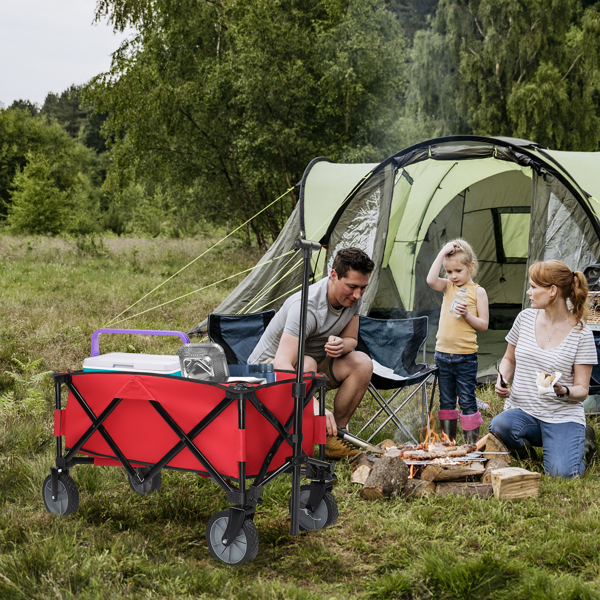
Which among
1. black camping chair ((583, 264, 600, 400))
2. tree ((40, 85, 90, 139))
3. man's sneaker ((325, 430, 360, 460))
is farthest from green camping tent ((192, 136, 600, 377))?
tree ((40, 85, 90, 139))

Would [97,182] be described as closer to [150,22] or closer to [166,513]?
[150,22]

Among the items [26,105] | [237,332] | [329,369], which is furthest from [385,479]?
[26,105]

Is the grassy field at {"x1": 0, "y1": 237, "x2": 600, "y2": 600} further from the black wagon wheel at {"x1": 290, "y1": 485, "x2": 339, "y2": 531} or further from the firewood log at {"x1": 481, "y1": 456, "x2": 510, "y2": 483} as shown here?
the firewood log at {"x1": 481, "y1": 456, "x2": 510, "y2": 483}

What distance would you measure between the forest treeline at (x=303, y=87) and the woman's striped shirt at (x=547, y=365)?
711 centimetres

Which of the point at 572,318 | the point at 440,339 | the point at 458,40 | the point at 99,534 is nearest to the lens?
the point at 99,534

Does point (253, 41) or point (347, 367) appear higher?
point (253, 41)

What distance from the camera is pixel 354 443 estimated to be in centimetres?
317

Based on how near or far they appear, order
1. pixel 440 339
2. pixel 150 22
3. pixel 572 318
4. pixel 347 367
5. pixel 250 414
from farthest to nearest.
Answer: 1. pixel 150 22
2. pixel 440 339
3. pixel 347 367
4. pixel 572 318
5. pixel 250 414

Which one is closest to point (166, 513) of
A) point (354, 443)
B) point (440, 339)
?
point (354, 443)

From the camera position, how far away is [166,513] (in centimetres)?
254

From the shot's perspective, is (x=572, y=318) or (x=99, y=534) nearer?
(x=99, y=534)

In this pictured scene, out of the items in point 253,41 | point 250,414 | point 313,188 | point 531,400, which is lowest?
point 531,400

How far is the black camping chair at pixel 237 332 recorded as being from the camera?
373 centimetres

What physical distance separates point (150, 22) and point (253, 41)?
3.44 m
